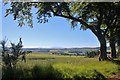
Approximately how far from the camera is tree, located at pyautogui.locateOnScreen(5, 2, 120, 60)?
35.0ft

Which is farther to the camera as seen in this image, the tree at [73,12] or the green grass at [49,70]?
the tree at [73,12]

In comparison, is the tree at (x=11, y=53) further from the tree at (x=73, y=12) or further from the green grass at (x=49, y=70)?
the tree at (x=73, y=12)

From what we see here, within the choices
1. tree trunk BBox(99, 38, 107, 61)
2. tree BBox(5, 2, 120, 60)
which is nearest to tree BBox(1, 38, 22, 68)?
tree BBox(5, 2, 120, 60)

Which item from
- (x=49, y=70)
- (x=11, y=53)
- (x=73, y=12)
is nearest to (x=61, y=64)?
(x=49, y=70)

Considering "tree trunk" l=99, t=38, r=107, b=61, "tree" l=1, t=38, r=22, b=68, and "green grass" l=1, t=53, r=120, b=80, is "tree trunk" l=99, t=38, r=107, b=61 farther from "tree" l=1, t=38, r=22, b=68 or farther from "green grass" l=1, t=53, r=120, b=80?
"tree" l=1, t=38, r=22, b=68

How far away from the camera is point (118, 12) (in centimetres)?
1244

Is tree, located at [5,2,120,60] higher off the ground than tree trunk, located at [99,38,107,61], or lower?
higher

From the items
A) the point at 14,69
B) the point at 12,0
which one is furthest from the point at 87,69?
the point at 12,0

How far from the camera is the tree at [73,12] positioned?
10.7m

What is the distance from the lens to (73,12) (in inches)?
499

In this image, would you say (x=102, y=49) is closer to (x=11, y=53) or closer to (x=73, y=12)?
(x=73, y=12)

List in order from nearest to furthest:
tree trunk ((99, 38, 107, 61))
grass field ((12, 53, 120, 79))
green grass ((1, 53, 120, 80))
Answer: green grass ((1, 53, 120, 80)) → grass field ((12, 53, 120, 79)) → tree trunk ((99, 38, 107, 61))

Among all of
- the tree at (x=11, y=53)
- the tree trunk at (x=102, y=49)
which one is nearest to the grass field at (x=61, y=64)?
the tree at (x=11, y=53)

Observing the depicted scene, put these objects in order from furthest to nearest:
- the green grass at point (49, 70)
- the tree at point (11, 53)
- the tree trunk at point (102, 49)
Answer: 1. the tree trunk at point (102, 49)
2. the tree at point (11, 53)
3. the green grass at point (49, 70)
